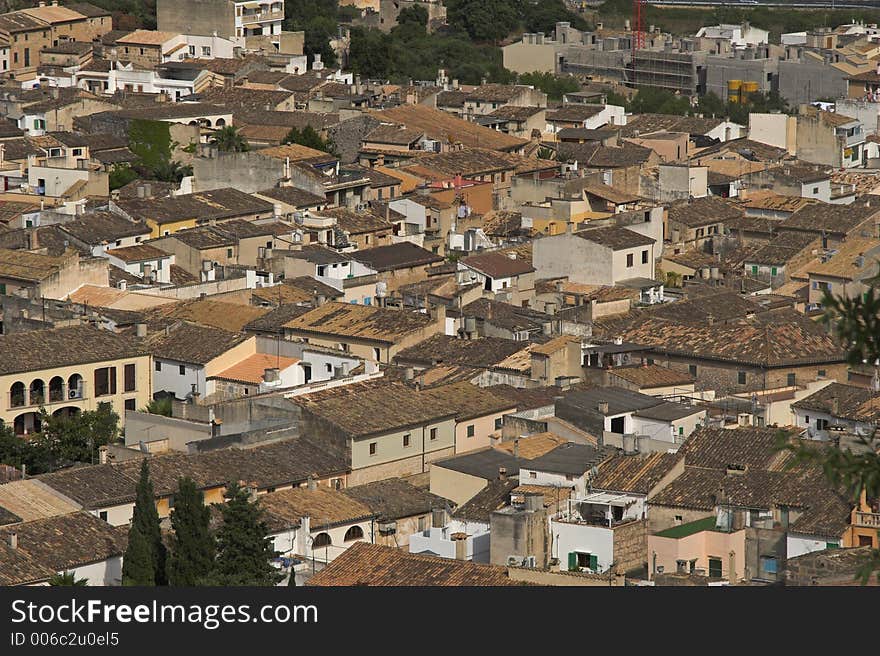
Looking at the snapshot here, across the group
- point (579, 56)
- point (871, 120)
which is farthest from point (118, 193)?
point (579, 56)

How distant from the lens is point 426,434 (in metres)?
36.0

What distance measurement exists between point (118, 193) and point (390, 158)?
9.71 metres

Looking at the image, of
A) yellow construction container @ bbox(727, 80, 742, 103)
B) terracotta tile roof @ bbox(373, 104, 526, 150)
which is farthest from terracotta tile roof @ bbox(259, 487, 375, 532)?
yellow construction container @ bbox(727, 80, 742, 103)

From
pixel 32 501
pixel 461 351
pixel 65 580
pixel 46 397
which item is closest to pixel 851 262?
pixel 461 351

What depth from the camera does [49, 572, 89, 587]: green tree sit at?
28312mm

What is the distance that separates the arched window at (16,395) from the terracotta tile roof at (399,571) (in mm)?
12416

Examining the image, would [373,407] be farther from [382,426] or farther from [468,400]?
[468,400]

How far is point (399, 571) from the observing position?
27812mm

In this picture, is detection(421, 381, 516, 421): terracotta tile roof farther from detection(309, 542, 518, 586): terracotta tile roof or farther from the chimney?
detection(309, 542, 518, 586): terracotta tile roof

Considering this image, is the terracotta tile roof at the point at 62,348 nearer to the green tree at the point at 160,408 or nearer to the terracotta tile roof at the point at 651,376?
the green tree at the point at 160,408

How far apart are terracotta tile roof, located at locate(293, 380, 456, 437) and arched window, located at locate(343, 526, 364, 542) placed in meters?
2.75

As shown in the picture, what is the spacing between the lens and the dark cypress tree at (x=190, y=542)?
28.7m

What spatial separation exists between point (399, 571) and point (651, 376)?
13.7 meters

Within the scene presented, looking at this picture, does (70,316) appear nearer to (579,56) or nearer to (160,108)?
(160,108)
